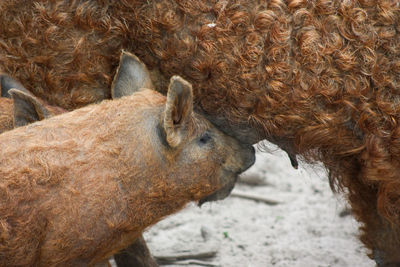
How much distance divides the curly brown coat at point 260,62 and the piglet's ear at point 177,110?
45 cm

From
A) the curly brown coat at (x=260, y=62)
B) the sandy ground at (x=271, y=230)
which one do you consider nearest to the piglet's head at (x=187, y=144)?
the curly brown coat at (x=260, y=62)

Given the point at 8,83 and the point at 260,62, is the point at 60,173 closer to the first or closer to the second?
the point at 8,83

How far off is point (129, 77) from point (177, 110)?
47cm

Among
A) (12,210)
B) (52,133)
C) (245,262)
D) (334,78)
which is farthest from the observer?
(245,262)

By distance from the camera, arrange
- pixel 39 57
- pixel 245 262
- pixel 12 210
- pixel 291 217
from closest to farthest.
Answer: pixel 12 210 < pixel 39 57 < pixel 245 262 < pixel 291 217

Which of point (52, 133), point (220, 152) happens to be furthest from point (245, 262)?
point (52, 133)

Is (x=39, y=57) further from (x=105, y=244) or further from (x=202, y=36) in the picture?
(x=105, y=244)

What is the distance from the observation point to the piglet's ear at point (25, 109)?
3.80 m

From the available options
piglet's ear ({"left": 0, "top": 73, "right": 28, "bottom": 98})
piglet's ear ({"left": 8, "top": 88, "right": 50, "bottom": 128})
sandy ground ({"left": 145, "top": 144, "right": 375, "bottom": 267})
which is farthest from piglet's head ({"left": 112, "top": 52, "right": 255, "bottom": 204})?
sandy ground ({"left": 145, "top": 144, "right": 375, "bottom": 267})

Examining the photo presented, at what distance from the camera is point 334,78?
12.8ft

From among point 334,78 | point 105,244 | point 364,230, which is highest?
point 334,78

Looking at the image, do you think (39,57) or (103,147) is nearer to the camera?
(103,147)

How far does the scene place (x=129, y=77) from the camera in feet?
13.0

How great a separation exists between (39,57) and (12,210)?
1196 millimetres
